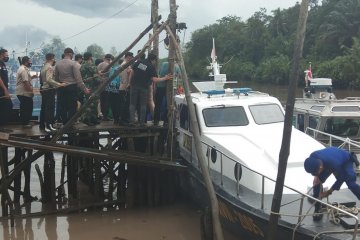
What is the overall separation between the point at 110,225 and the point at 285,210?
13.6 feet

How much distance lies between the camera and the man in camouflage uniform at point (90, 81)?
34.1 ft

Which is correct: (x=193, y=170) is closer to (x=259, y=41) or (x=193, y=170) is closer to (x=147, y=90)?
(x=147, y=90)

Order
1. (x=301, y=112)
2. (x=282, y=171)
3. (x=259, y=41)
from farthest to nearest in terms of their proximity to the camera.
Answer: (x=259, y=41) < (x=301, y=112) < (x=282, y=171)

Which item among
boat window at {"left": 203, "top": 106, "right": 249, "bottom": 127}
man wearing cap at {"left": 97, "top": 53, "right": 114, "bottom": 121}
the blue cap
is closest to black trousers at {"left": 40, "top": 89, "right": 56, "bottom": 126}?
man wearing cap at {"left": 97, "top": 53, "right": 114, "bottom": 121}

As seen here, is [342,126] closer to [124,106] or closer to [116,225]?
[124,106]

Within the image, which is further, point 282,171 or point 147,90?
point 147,90

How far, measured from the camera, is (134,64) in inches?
382

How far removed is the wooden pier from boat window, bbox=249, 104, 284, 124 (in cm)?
177

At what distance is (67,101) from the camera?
32.1 ft

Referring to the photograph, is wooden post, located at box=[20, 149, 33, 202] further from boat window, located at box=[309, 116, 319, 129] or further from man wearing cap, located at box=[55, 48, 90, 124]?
boat window, located at box=[309, 116, 319, 129]

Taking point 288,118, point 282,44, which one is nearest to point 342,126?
point 288,118

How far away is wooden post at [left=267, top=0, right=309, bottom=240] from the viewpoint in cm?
497

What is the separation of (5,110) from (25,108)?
42cm

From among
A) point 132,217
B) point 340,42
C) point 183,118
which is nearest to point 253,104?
point 183,118
